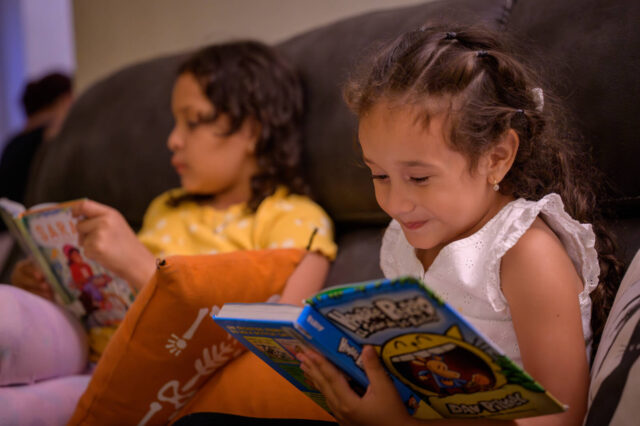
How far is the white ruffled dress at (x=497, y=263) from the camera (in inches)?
30.2

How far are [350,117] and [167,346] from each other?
0.59 m

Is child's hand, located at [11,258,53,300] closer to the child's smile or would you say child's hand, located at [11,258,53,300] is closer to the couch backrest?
the couch backrest

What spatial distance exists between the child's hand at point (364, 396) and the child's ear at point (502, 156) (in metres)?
0.30

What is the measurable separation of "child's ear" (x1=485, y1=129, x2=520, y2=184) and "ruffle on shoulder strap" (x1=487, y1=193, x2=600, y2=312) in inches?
1.8

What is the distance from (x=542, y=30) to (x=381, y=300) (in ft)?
2.23

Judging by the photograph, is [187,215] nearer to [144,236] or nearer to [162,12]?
[144,236]

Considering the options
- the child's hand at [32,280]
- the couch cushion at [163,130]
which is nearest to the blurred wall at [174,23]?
the couch cushion at [163,130]

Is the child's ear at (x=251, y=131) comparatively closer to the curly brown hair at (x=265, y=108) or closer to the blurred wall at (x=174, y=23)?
the curly brown hair at (x=265, y=108)

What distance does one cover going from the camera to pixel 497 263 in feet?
2.50

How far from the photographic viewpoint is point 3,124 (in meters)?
4.33

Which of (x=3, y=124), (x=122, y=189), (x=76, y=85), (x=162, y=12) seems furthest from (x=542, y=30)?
(x=3, y=124)

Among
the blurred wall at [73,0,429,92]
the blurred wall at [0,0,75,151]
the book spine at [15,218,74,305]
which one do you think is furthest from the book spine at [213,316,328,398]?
the blurred wall at [0,0,75,151]

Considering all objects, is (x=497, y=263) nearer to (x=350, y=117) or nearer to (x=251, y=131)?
(x=350, y=117)

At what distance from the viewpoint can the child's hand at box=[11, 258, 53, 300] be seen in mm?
1372
